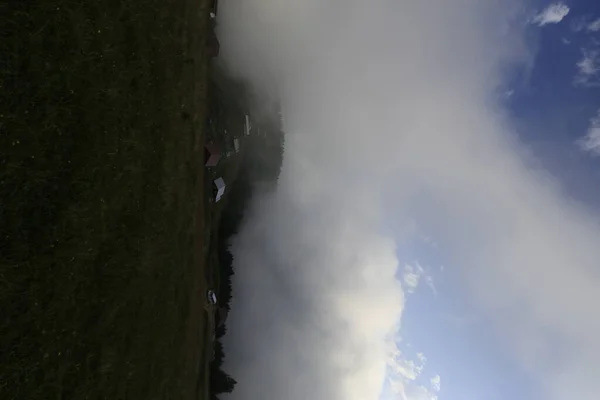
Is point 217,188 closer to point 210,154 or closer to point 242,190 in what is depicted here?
point 210,154

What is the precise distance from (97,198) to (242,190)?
49063 mm

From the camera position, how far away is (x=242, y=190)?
8131cm

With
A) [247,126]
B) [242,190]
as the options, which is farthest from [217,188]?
[247,126]

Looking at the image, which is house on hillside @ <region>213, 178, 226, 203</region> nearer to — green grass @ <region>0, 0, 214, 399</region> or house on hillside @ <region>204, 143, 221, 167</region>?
house on hillside @ <region>204, 143, 221, 167</region>

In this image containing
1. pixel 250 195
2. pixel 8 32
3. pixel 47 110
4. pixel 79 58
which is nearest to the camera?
pixel 8 32

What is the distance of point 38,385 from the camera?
90.8 ft

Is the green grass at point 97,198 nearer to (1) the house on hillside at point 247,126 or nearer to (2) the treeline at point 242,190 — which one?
(2) the treeline at point 242,190

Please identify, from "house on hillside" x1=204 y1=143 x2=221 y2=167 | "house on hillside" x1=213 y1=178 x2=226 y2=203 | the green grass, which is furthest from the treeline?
the green grass

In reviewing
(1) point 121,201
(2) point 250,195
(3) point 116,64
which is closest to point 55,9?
(3) point 116,64

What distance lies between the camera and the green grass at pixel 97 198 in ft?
87.9

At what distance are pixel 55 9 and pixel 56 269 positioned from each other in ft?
57.1

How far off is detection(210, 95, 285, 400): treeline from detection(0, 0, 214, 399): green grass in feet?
82.0

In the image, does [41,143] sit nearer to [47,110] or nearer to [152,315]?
[47,110]

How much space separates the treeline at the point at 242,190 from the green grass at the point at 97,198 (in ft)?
82.0
